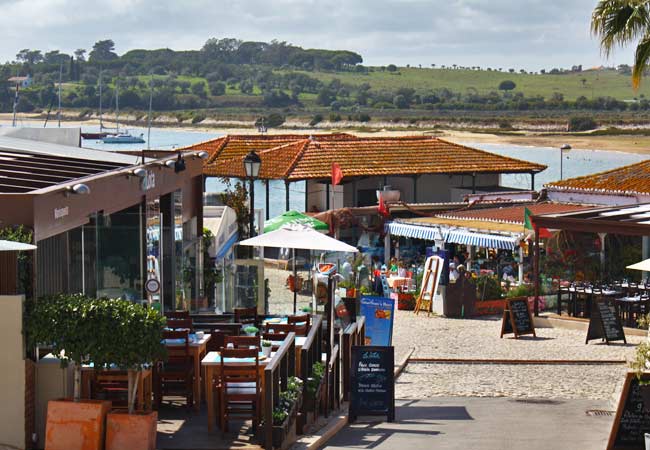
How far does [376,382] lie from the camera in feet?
43.4

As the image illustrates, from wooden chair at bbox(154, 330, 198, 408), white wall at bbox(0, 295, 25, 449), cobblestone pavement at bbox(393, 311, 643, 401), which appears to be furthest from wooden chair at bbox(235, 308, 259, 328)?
white wall at bbox(0, 295, 25, 449)

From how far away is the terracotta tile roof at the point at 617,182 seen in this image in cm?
3142

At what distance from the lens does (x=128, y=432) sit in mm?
9938

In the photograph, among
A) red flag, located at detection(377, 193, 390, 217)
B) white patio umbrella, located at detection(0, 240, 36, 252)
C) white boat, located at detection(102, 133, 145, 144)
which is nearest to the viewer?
white patio umbrella, located at detection(0, 240, 36, 252)

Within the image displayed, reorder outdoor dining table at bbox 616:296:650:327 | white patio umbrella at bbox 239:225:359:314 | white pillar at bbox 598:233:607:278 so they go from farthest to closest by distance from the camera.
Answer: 1. white pillar at bbox 598:233:607:278
2. outdoor dining table at bbox 616:296:650:327
3. white patio umbrella at bbox 239:225:359:314

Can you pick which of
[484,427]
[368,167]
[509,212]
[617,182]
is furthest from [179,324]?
[368,167]

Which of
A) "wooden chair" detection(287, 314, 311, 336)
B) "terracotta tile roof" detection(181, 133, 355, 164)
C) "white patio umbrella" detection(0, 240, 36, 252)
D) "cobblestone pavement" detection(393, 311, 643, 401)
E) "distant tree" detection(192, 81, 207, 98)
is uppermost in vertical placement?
"distant tree" detection(192, 81, 207, 98)

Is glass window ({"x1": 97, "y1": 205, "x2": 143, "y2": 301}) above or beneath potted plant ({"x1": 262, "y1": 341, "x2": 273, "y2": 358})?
above

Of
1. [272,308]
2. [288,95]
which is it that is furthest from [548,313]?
[288,95]

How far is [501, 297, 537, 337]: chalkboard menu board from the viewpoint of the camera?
71.0 ft

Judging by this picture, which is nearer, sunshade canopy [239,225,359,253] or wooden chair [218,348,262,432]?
wooden chair [218,348,262,432]

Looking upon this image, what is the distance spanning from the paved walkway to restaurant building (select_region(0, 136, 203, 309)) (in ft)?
10.1

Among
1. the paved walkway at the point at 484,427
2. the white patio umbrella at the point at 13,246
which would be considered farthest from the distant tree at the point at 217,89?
the white patio umbrella at the point at 13,246

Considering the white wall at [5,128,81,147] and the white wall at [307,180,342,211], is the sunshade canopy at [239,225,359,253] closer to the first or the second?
the white wall at [5,128,81,147]
